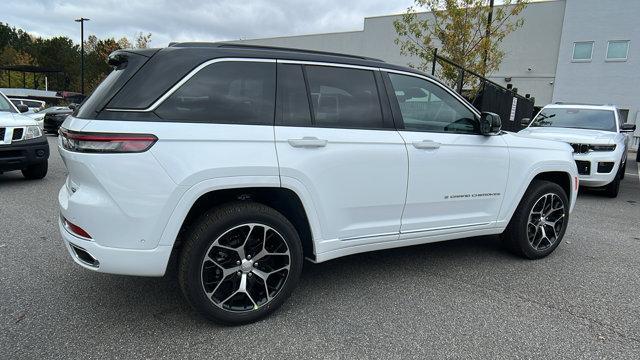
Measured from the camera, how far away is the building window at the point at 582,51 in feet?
86.5

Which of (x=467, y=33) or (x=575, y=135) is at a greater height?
(x=467, y=33)

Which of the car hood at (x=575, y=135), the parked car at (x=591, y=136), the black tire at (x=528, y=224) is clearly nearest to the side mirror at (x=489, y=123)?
the black tire at (x=528, y=224)

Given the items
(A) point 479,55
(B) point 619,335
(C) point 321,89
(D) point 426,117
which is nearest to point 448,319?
(B) point 619,335

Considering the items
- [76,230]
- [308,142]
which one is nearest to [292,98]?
[308,142]

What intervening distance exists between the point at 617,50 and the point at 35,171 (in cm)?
2848

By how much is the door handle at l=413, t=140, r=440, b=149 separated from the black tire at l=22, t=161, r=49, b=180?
7108 mm

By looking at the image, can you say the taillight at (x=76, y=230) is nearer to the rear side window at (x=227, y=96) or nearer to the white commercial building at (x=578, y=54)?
the rear side window at (x=227, y=96)

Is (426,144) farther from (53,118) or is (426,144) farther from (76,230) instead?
(53,118)

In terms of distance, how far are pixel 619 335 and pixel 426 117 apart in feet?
6.71

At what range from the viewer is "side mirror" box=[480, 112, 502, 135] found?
3.89 meters

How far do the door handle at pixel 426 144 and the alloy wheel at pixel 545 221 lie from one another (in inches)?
57.7

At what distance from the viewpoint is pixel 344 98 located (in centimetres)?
336

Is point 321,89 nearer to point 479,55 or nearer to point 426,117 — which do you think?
point 426,117

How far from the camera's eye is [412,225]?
12.0 feet
